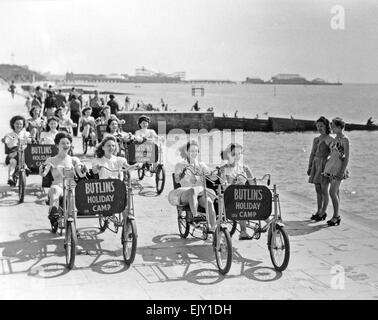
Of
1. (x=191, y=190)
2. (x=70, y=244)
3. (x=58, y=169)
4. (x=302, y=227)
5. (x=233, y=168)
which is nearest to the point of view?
(x=70, y=244)

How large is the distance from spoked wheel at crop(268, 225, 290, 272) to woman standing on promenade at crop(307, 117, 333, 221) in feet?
8.49

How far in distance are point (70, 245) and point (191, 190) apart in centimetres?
161

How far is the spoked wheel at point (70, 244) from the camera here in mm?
6148

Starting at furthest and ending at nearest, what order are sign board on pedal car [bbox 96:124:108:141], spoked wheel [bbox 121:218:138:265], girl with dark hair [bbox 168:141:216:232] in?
sign board on pedal car [bbox 96:124:108:141], girl with dark hair [bbox 168:141:216:232], spoked wheel [bbox 121:218:138:265]

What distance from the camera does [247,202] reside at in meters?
6.38

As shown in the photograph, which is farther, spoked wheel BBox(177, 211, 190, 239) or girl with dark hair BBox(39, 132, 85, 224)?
spoked wheel BBox(177, 211, 190, 239)

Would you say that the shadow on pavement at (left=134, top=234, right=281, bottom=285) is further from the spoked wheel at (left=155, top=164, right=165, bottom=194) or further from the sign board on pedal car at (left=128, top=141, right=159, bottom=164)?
the sign board on pedal car at (left=128, top=141, right=159, bottom=164)

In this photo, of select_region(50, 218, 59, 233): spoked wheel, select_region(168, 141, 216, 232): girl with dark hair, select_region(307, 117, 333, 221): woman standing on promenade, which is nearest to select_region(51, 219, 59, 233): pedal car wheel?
select_region(50, 218, 59, 233): spoked wheel

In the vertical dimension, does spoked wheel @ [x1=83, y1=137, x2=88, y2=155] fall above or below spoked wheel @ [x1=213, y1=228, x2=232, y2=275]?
above

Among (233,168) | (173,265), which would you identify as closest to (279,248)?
(173,265)

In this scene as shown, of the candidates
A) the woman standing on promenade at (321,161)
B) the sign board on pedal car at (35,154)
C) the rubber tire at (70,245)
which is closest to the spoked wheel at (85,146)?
the sign board on pedal car at (35,154)

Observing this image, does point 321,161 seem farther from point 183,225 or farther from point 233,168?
point 183,225

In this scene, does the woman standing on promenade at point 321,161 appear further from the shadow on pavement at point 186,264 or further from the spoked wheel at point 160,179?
the spoked wheel at point 160,179

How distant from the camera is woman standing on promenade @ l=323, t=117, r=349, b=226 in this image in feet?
27.7
